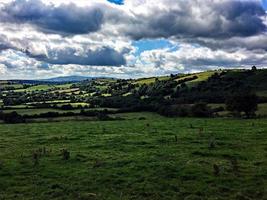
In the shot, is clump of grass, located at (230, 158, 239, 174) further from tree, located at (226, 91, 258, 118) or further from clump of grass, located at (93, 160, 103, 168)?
tree, located at (226, 91, 258, 118)

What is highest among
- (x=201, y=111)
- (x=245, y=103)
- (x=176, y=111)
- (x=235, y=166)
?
(x=235, y=166)

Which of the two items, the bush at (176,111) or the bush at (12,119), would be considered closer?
the bush at (12,119)

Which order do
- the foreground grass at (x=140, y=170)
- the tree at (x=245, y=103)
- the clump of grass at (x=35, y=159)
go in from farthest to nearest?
the tree at (x=245, y=103)
the clump of grass at (x=35, y=159)
the foreground grass at (x=140, y=170)

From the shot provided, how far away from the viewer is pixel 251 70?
17338 cm

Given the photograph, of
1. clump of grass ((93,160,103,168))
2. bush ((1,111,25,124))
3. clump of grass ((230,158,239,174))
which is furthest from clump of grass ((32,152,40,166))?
bush ((1,111,25,124))

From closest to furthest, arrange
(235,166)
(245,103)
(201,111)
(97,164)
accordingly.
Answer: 1. (235,166)
2. (97,164)
3. (245,103)
4. (201,111)

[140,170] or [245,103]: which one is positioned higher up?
[140,170]

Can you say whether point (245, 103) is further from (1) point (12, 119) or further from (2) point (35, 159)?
(2) point (35, 159)

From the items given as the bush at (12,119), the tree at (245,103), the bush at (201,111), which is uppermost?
the tree at (245,103)

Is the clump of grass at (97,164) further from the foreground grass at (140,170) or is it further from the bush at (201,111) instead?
the bush at (201,111)

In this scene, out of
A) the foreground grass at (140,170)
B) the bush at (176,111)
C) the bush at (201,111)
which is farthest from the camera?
the bush at (176,111)

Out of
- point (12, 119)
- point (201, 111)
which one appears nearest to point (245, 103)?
point (201, 111)

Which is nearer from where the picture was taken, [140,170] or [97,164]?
[140,170]

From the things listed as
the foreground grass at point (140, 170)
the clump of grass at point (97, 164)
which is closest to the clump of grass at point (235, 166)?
the foreground grass at point (140, 170)
